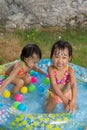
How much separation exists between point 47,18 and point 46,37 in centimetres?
34

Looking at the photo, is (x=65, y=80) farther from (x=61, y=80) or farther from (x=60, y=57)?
(x=60, y=57)

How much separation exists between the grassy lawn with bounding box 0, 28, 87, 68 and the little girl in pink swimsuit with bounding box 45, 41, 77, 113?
1144mm

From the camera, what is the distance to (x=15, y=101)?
3977 mm

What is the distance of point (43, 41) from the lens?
5.41m

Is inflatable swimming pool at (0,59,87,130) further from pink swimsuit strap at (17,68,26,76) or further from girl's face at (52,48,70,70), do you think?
girl's face at (52,48,70,70)

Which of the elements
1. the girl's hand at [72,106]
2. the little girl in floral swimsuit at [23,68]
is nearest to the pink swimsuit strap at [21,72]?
the little girl in floral swimsuit at [23,68]

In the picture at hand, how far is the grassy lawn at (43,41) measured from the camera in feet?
16.6

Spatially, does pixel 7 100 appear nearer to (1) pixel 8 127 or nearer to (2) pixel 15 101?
(2) pixel 15 101

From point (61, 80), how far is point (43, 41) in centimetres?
168

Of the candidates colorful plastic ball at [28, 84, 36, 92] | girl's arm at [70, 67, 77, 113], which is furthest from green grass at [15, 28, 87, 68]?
girl's arm at [70, 67, 77, 113]

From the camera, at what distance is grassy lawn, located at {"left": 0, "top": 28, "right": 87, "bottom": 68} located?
5070 millimetres

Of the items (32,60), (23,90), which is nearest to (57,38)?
(23,90)

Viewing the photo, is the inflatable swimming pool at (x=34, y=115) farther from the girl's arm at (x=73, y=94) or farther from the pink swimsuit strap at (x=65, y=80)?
the pink swimsuit strap at (x=65, y=80)

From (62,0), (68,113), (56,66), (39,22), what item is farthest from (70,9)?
(68,113)
